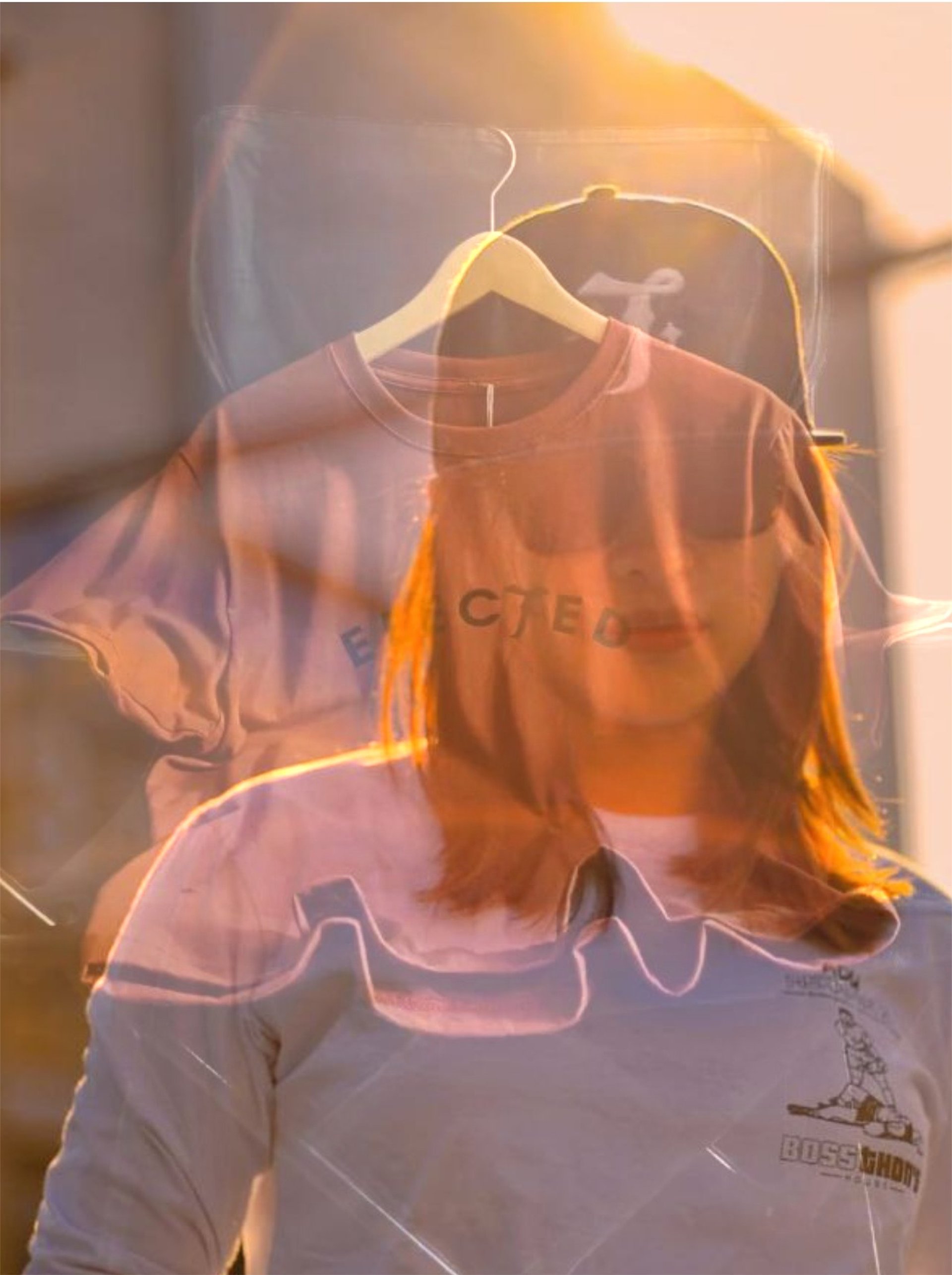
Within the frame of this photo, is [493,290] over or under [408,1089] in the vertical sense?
over

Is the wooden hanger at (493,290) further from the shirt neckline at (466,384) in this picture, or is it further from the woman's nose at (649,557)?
the woman's nose at (649,557)

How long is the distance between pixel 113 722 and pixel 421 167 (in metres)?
0.53

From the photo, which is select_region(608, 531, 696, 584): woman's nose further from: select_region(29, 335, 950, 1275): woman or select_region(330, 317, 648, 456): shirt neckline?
select_region(330, 317, 648, 456): shirt neckline

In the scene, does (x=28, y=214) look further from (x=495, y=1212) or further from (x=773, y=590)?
(x=495, y=1212)

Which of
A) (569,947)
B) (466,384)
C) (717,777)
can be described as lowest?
(569,947)

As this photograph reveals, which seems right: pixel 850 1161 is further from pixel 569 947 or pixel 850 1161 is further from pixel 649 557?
pixel 649 557

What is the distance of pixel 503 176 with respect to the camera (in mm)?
1036

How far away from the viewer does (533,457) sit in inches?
40.3

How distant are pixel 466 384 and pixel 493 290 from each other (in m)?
0.09

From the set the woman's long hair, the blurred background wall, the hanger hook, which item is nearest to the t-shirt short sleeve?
the blurred background wall

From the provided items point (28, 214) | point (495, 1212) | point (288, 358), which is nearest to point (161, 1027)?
point (495, 1212)

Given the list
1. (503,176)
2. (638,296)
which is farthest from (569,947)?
(503,176)

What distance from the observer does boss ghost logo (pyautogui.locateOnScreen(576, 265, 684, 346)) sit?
1037 millimetres

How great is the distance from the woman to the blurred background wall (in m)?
0.06
